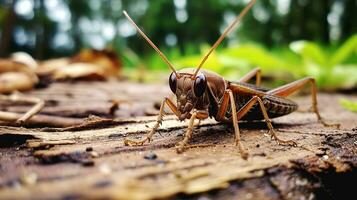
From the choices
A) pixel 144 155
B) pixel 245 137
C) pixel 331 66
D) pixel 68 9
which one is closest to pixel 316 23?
pixel 331 66

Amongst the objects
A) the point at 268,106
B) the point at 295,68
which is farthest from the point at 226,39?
the point at 268,106

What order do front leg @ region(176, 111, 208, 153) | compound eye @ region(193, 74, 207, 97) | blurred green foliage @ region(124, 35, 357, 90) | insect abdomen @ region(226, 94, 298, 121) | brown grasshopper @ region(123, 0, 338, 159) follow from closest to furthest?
front leg @ region(176, 111, 208, 153) → brown grasshopper @ region(123, 0, 338, 159) → compound eye @ region(193, 74, 207, 97) → insect abdomen @ region(226, 94, 298, 121) → blurred green foliage @ region(124, 35, 357, 90)

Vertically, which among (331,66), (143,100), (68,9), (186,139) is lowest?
(186,139)

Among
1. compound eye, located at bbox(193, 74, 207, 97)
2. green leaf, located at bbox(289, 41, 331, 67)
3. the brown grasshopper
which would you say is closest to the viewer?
the brown grasshopper

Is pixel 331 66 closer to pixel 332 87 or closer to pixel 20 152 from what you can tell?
pixel 332 87

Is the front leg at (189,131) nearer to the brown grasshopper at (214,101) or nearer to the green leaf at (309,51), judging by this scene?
the brown grasshopper at (214,101)

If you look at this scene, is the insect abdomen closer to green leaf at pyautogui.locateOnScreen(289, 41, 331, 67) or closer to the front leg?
the front leg

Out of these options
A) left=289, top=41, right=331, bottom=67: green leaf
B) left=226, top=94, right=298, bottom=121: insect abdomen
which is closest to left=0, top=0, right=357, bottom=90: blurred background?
left=289, top=41, right=331, bottom=67: green leaf
